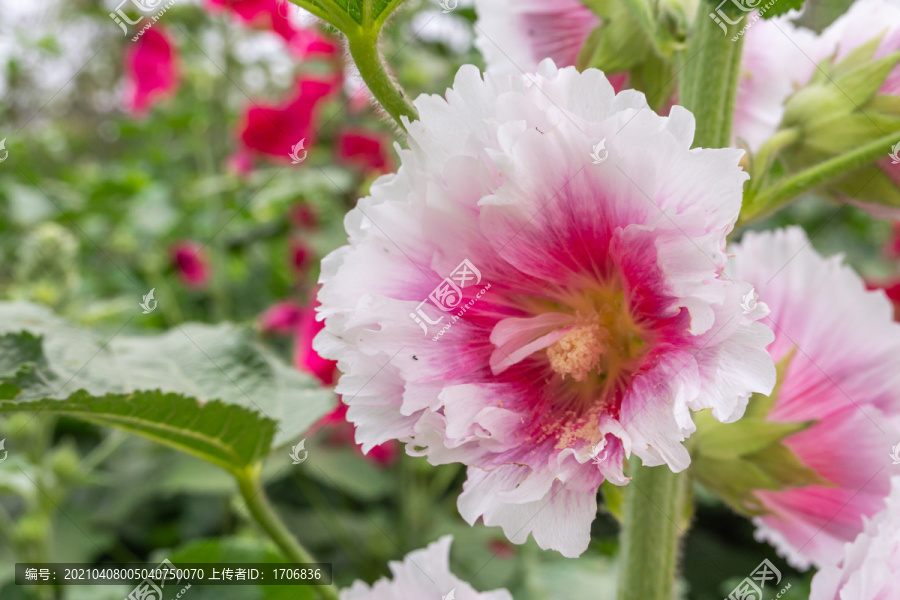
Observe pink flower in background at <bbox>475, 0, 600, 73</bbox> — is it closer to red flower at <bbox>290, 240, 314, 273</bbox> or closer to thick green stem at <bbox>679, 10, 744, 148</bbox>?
thick green stem at <bbox>679, 10, 744, 148</bbox>

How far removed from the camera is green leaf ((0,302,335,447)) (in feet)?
2.45

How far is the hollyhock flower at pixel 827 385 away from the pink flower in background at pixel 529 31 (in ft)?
0.89

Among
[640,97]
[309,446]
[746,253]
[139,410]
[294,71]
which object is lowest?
[309,446]

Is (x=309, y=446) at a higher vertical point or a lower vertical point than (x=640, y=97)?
lower

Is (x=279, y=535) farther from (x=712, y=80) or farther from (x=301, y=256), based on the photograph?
(x=301, y=256)

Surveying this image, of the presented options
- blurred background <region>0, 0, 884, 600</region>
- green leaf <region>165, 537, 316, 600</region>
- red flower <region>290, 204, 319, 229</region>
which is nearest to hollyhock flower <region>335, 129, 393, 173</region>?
blurred background <region>0, 0, 884, 600</region>

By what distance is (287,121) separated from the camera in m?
2.22

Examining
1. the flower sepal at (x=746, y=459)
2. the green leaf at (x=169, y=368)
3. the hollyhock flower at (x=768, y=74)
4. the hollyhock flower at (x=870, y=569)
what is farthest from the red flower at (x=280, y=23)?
the hollyhock flower at (x=870, y=569)

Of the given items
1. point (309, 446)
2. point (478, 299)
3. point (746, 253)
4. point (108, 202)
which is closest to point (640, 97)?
point (478, 299)

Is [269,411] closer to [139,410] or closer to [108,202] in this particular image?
[139,410]

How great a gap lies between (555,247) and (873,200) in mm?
396

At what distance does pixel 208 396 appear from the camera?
2.85 feet

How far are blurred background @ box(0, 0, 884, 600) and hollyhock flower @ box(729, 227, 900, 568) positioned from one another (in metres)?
0.54

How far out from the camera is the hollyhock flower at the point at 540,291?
1.66 feet
